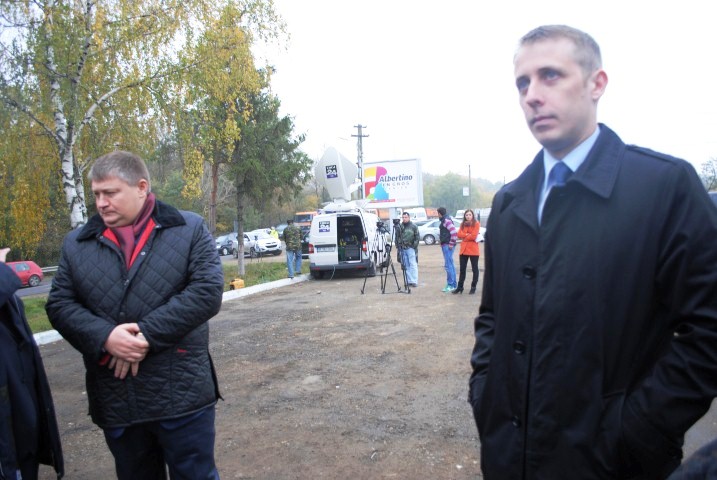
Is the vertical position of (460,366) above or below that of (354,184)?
below

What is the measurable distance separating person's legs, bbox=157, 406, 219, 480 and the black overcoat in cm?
149

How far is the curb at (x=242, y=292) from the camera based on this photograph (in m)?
8.33

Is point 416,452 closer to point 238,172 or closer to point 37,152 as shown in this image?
point 37,152

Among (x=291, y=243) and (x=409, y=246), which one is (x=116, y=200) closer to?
(x=409, y=246)

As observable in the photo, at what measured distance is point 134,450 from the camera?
2.45m

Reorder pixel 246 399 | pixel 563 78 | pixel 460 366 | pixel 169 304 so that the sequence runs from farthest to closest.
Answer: pixel 460 366, pixel 246 399, pixel 169 304, pixel 563 78

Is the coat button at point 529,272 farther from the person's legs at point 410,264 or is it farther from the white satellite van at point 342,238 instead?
the white satellite van at point 342,238

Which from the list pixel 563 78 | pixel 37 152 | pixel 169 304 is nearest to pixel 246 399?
pixel 169 304

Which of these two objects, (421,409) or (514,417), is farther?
(421,409)

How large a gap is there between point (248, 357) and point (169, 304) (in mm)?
4641

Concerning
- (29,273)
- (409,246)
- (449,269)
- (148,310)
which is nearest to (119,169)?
(148,310)

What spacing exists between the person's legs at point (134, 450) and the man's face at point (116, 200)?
3.16 ft

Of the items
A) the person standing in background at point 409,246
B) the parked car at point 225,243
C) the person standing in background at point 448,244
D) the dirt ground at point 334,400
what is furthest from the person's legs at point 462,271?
the parked car at point 225,243

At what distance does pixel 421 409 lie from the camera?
4.68 m
